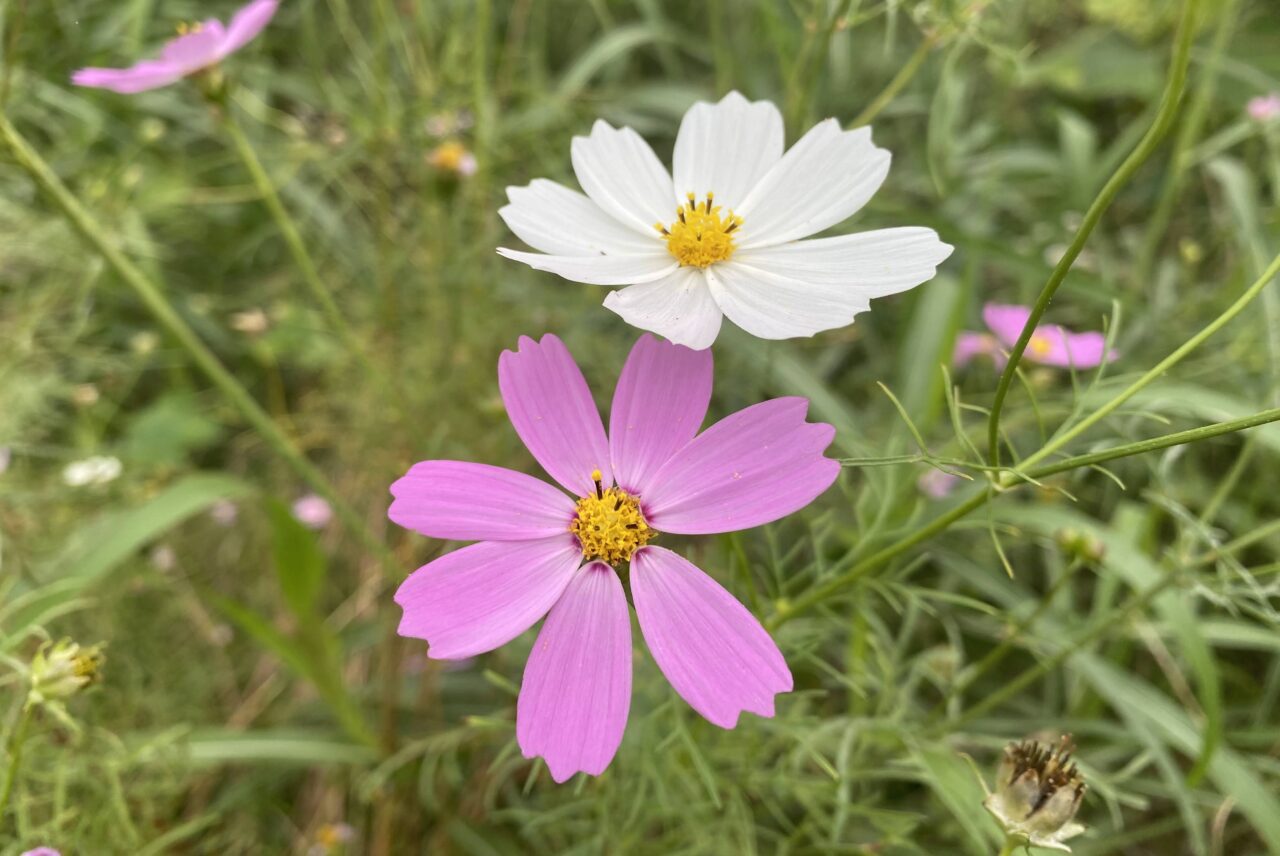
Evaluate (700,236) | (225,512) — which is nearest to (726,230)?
(700,236)

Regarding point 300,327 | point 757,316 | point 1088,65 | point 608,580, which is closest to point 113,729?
point 300,327

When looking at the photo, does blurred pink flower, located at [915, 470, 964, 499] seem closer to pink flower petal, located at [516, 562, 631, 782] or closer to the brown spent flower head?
the brown spent flower head

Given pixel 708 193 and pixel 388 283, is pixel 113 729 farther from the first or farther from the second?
pixel 708 193

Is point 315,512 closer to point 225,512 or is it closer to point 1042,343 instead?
point 225,512

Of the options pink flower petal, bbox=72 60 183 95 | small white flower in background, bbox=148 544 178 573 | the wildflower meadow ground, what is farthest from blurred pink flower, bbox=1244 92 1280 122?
small white flower in background, bbox=148 544 178 573

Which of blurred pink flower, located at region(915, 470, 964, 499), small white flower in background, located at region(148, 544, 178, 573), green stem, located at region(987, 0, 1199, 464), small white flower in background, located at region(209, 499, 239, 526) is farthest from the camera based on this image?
small white flower in background, located at region(209, 499, 239, 526)

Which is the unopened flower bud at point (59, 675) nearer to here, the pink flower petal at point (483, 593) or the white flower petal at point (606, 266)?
the pink flower petal at point (483, 593)
